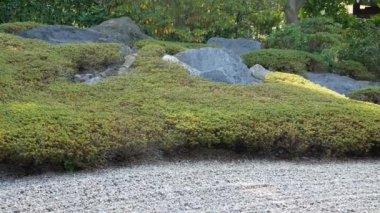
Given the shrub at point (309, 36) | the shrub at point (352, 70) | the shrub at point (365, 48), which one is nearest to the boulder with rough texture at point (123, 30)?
the shrub at point (309, 36)

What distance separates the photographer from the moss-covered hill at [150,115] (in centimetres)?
490

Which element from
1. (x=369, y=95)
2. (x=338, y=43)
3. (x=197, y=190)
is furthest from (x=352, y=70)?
(x=197, y=190)

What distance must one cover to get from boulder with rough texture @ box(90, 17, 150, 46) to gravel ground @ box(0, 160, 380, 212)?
5.08 meters

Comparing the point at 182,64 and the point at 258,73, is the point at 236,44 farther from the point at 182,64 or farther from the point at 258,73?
the point at 182,64

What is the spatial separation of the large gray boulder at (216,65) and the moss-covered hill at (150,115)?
1.44 feet

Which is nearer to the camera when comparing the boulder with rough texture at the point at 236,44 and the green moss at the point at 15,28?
the green moss at the point at 15,28

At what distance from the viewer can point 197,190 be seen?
443 cm

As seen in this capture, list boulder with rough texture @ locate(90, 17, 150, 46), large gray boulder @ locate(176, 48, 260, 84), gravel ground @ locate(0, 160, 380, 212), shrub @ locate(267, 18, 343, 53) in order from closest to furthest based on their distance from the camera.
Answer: gravel ground @ locate(0, 160, 380, 212)
large gray boulder @ locate(176, 48, 260, 84)
boulder with rough texture @ locate(90, 17, 150, 46)
shrub @ locate(267, 18, 343, 53)

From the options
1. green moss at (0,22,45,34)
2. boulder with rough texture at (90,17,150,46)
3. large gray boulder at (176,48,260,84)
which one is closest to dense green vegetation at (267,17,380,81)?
boulder with rough texture at (90,17,150,46)

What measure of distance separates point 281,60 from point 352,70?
159 cm

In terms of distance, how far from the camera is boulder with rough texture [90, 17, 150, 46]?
9.95m

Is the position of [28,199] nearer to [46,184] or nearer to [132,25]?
[46,184]

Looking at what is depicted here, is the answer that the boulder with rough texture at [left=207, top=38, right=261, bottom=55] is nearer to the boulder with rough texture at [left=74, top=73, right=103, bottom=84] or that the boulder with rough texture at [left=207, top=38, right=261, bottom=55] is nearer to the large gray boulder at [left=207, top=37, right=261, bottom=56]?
the large gray boulder at [left=207, top=37, right=261, bottom=56]

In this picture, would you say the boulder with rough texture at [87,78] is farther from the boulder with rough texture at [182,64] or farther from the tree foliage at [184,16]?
the tree foliage at [184,16]
